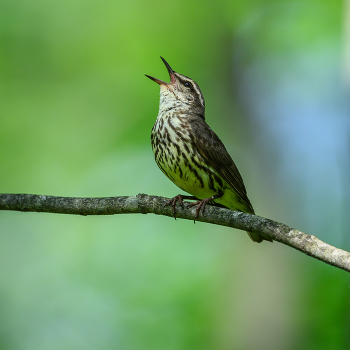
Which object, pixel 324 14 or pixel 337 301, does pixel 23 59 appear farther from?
pixel 337 301

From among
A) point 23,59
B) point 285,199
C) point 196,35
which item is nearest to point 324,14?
point 196,35

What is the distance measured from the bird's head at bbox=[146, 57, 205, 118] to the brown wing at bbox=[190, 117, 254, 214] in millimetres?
522

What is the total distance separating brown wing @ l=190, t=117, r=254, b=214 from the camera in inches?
223

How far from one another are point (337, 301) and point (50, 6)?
10.7 m

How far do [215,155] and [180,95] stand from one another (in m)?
1.44

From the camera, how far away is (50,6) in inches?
502

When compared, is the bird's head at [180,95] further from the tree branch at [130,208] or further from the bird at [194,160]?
the tree branch at [130,208]

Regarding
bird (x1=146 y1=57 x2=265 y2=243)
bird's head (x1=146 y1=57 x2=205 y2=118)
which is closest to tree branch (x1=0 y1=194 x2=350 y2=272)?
bird (x1=146 y1=57 x2=265 y2=243)

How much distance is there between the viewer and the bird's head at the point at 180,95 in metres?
6.51

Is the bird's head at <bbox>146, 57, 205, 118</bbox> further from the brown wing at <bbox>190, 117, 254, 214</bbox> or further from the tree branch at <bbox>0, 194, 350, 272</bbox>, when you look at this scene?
the tree branch at <bbox>0, 194, 350, 272</bbox>

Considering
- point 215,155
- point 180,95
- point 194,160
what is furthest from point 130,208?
point 180,95

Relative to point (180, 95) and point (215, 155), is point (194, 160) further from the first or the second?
point (180, 95)

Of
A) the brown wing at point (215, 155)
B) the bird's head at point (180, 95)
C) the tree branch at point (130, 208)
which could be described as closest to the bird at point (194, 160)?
the brown wing at point (215, 155)

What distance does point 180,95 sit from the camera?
22.0 feet
